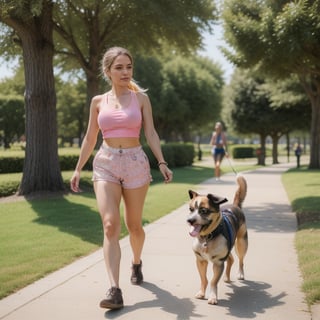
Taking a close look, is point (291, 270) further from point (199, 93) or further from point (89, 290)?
point (199, 93)

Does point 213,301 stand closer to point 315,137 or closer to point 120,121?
point 120,121

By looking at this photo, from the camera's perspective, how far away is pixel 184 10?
1839 cm

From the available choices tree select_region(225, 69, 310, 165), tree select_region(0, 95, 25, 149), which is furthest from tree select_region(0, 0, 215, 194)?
tree select_region(0, 95, 25, 149)

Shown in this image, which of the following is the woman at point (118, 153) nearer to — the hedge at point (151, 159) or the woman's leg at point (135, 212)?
the woman's leg at point (135, 212)

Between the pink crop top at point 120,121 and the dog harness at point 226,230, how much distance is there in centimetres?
120

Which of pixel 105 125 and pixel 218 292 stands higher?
pixel 105 125

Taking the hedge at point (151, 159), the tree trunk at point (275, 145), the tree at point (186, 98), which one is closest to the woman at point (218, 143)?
the hedge at point (151, 159)

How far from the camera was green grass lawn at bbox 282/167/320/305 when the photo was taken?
17.0ft

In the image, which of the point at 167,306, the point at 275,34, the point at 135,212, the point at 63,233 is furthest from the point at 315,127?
the point at 167,306

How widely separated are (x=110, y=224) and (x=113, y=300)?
0.68 metres

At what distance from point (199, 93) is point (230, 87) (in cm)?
422

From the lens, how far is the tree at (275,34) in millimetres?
15648

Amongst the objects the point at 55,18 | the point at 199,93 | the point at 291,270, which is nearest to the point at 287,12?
the point at 55,18

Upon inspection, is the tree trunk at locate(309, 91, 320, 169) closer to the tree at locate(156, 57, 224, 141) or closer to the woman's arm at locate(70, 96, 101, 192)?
the tree at locate(156, 57, 224, 141)
